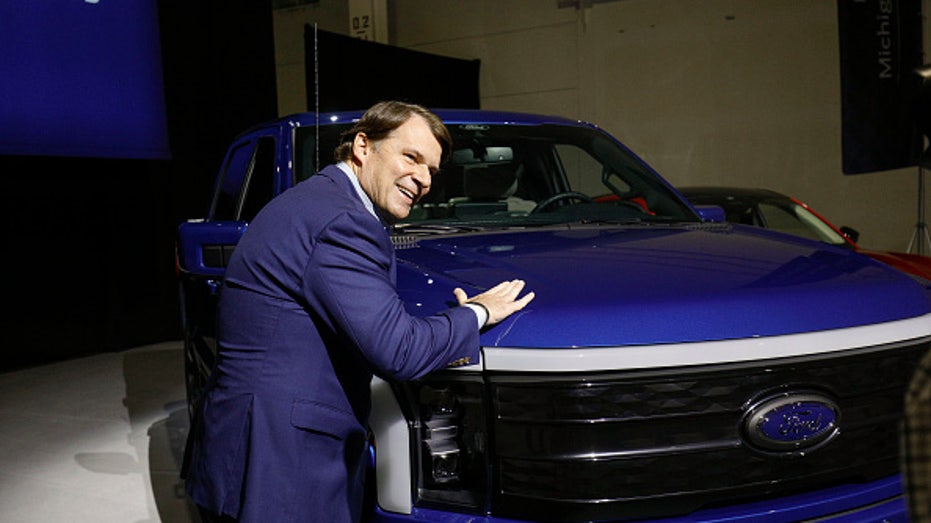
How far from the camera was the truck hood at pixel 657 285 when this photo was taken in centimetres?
179

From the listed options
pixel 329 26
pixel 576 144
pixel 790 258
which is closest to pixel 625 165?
pixel 576 144

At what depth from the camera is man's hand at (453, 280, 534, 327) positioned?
1807 millimetres

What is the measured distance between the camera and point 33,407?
5.80 m

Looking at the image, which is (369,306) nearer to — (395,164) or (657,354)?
(395,164)

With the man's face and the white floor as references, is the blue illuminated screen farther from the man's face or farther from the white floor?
the man's face

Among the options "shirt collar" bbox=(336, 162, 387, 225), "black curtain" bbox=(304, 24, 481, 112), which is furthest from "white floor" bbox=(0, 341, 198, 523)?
"black curtain" bbox=(304, 24, 481, 112)

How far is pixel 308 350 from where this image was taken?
172 centimetres

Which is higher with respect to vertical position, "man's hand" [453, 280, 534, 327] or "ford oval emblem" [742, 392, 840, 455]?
"man's hand" [453, 280, 534, 327]

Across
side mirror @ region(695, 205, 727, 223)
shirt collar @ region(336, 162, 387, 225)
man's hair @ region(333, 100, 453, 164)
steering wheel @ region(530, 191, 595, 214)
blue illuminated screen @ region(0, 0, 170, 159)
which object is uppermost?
blue illuminated screen @ region(0, 0, 170, 159)

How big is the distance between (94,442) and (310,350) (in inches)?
144

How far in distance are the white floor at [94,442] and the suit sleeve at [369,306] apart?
2.28 m

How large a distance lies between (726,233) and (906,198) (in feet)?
26.2

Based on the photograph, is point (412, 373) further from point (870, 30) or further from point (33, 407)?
point (870, 30)

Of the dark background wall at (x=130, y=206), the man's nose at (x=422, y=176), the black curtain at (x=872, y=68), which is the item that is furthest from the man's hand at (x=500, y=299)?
the black curtain at (x=872, y=68)
